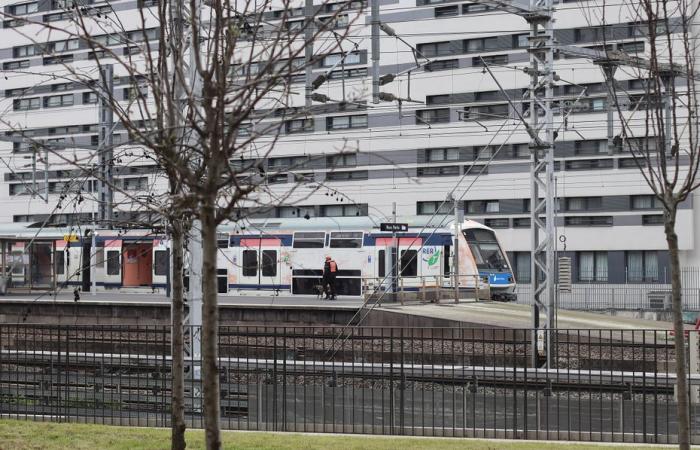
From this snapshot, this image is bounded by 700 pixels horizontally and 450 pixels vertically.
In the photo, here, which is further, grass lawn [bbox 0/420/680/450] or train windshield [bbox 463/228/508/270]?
train windshield [bbox 463/228/508/270]

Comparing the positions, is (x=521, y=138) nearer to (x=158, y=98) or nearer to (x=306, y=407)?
(x=306, y=407)

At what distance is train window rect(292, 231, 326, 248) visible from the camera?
3903 cm

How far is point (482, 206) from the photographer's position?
5291cm

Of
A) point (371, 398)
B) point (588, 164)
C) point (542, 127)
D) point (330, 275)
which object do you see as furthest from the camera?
point (588, 164)

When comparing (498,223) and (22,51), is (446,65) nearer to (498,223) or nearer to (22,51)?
(498,223)

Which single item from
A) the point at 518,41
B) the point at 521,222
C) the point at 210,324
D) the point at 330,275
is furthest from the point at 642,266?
the point at 210,324

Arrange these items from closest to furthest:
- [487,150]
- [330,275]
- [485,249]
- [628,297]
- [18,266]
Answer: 1. [330,275]
2. [485,249]
3. [628,297]
4. [18,266]
5. [487,150]

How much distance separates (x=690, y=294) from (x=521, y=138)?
14.2 meters

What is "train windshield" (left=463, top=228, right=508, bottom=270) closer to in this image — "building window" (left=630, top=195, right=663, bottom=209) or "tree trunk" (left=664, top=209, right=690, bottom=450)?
"building window" (left=630, top=195, right=663, bottom=209)

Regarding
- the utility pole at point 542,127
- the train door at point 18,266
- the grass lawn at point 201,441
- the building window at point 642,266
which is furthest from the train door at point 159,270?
the grass lawn at point 201,441

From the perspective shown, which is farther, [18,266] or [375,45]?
[18,266]

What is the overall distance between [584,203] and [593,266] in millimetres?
3307

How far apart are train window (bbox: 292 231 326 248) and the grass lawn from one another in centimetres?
2748

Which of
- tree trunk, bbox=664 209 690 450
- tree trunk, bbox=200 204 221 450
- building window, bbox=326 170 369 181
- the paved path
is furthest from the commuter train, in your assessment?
tree trunk, bbox=200 204 221 450
